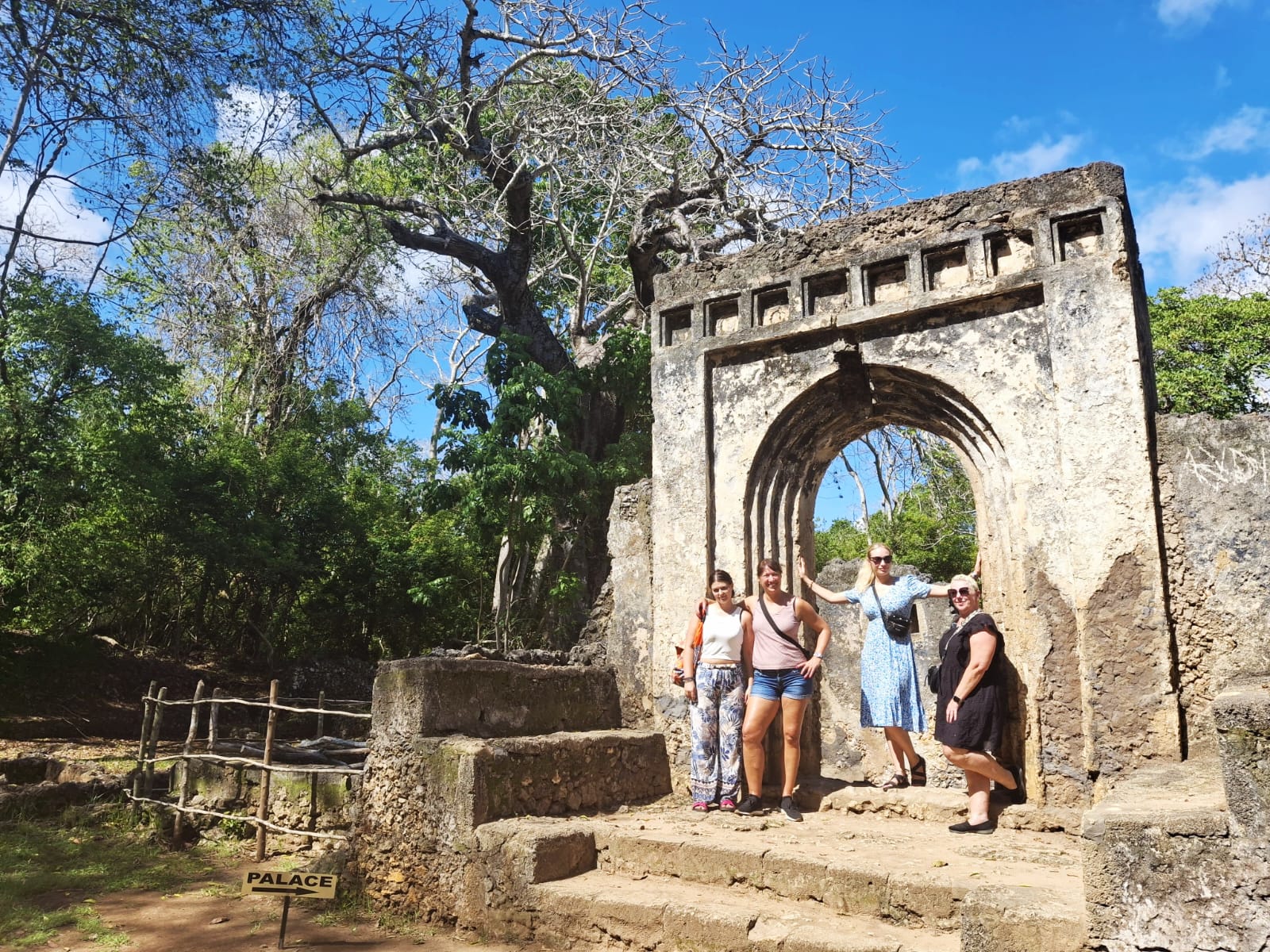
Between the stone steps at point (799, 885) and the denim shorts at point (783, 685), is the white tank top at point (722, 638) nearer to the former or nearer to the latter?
the denim shorts at point (783, 685)

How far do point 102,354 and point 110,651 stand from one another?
5.32 m

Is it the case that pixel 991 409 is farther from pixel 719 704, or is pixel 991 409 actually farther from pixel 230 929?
pixel 230 929

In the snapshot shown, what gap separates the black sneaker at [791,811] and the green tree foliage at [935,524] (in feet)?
33.8

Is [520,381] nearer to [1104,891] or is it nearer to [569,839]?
[569,839]

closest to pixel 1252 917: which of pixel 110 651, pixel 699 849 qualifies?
pixel 699 849

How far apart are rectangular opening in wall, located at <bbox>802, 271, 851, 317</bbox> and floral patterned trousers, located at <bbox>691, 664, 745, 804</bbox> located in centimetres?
270

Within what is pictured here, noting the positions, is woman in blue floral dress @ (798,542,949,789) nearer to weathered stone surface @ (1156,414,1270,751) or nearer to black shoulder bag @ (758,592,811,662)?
black shoulder bag @ (758,592,811,662)

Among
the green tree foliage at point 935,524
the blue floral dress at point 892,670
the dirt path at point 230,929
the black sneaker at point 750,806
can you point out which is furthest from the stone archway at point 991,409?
Answer: the green tree foliage at point 935,524

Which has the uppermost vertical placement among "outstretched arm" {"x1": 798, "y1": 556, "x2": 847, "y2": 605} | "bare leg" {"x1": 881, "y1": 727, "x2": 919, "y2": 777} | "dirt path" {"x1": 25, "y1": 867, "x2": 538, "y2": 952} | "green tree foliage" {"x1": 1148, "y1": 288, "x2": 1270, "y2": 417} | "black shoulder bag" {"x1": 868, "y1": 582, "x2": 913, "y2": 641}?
"green tree foliage" {"x1": 1148, "y1": 288, "x2": 1270, "y2": 417}

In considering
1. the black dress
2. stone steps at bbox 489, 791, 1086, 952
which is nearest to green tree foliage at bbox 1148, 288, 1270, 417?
the black dress

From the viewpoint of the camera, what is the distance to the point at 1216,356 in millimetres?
16203

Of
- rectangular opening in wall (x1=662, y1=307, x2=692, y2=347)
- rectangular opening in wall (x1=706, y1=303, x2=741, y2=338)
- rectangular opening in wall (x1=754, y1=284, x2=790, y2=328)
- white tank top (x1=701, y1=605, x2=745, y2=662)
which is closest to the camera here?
white tank top (x1=701, y1=605, x2=745, y2=662)

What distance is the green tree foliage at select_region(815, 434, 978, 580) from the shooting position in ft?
54.6

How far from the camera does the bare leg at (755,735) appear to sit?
20.1ft
